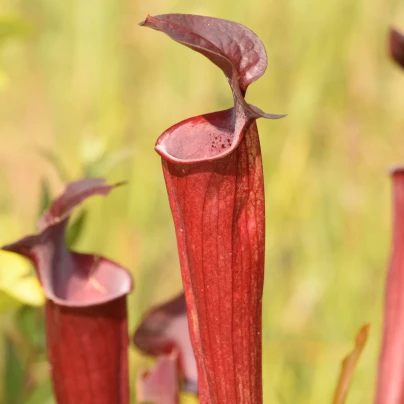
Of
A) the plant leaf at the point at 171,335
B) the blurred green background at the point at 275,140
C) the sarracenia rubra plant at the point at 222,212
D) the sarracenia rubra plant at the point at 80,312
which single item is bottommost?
the blurred green background at the point at 275,140

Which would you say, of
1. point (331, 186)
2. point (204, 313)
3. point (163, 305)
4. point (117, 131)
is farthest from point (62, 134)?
point (204, 313)

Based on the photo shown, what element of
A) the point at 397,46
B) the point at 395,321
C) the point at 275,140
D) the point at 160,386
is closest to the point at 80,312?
the point at 160,386

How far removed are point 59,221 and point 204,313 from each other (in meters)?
0.20

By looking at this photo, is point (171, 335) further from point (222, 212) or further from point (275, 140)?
point (275, 140)

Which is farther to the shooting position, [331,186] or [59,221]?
[331,186]

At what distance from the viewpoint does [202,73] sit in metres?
2.70

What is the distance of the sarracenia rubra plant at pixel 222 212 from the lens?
24.0 inches

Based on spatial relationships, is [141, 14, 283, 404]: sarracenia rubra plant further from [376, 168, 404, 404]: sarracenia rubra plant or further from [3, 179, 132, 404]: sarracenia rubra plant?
[376, 168, 404, 404]: sarracenia rubra plant

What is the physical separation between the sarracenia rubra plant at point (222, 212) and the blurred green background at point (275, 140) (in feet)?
3.47

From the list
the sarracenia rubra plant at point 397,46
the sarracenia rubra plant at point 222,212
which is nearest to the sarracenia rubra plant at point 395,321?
the sarracenia rubra plant at point 397,46

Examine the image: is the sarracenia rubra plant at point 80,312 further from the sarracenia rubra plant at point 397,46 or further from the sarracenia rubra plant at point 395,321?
the sarracenia rubra plant at point 397,46

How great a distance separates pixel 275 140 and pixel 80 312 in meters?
1.75

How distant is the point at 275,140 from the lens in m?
2.49

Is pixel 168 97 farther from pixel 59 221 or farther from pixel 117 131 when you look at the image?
pixel 59 221
